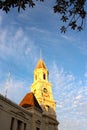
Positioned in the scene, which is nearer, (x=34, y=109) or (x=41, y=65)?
(x=34, y=109)

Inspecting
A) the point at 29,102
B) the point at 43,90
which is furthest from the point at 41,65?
the point at 29,102

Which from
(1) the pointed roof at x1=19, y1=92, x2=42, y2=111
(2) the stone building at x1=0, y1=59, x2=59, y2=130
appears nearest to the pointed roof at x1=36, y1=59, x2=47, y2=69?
(2) the stone building at x1=0, y1=59, x2=59, y2=130

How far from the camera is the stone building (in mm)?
29078

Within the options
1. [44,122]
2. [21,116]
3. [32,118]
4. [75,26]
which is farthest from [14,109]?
[75,26]

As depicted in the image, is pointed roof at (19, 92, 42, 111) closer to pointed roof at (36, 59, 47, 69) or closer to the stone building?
the stone building

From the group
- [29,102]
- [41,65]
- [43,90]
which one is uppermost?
[41,65]

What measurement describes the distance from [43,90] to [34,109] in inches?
501

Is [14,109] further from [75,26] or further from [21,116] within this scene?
[75,26]

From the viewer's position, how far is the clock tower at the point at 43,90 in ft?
153

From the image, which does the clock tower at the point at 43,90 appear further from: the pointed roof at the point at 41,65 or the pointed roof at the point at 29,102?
the pointed roof at the point at 29,102

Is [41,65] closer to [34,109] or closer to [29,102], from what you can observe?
[29,102]

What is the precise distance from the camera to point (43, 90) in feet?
162

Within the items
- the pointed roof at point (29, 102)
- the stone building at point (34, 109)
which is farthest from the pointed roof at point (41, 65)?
the pointed roof at point (29, 102)

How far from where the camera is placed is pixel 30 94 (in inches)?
1686
